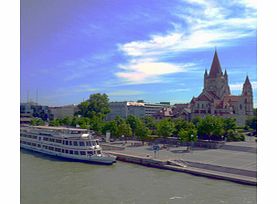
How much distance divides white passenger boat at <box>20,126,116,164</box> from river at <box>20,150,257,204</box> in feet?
3.00

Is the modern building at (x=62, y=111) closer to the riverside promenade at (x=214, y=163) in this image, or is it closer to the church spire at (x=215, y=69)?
the church spire at (x=215, y=69)

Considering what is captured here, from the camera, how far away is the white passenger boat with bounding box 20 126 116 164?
26.0ft

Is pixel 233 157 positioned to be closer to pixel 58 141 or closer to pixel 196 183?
pixel 196 183

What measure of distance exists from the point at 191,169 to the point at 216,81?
16.1 meters

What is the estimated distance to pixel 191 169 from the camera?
248 inches

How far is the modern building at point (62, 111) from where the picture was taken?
2768 centimetres

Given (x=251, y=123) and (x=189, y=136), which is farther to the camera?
(x=251, y=123)

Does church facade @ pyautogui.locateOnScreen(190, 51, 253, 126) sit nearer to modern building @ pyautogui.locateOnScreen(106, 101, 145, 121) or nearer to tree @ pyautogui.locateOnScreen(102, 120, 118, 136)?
tree @ pyautogui.locateOnScreen(102, 120, 118, 136)

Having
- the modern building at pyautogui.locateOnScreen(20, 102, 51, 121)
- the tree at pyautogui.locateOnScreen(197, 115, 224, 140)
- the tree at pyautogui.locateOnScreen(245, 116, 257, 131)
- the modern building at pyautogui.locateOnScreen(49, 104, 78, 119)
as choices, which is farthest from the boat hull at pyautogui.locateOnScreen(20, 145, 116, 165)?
the modern building at pyautogui.locateOnScreen(49, 104, 78, 119)

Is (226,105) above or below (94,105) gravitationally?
below

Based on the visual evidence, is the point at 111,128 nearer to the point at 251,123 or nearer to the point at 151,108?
the point at 251,123

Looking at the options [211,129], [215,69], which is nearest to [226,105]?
[215,69]
